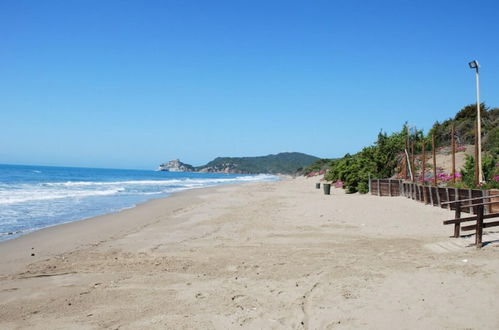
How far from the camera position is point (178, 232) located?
1219 cm

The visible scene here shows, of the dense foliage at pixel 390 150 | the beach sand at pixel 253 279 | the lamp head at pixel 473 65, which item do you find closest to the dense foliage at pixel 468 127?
the dense foliage at pixel 390 150

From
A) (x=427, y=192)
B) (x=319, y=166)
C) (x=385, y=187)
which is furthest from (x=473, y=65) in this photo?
(x=319, y=166)

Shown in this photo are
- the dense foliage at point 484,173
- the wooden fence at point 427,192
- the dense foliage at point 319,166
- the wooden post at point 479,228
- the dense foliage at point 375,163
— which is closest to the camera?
the wooden post at point 479,228

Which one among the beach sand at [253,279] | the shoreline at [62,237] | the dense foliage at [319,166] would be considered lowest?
the shoreline at [62,237]

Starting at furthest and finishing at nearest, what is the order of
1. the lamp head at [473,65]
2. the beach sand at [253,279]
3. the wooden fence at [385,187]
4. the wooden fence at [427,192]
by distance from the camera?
the wooden fence at [385,187] → the lamp head at [473,65] → the wooden fence at [427,192] → the beach sand at [253,279]

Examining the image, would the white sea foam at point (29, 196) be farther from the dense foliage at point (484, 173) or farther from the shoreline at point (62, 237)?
the dense foliage at point (484, 173)

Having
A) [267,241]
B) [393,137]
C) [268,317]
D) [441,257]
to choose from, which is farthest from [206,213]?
[393,137]

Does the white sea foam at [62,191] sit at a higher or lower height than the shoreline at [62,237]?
higher

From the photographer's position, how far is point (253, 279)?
6648 mm

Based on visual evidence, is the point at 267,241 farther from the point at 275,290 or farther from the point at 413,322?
the point at 413,322

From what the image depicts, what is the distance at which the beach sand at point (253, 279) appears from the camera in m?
4.96

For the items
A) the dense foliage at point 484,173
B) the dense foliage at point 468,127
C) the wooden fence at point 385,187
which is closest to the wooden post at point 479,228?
the dense foliage at point 484,173

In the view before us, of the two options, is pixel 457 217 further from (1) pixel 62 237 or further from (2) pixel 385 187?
(2) pixel 385 187

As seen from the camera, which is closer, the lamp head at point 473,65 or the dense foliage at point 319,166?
the lamp head at point 473,65
